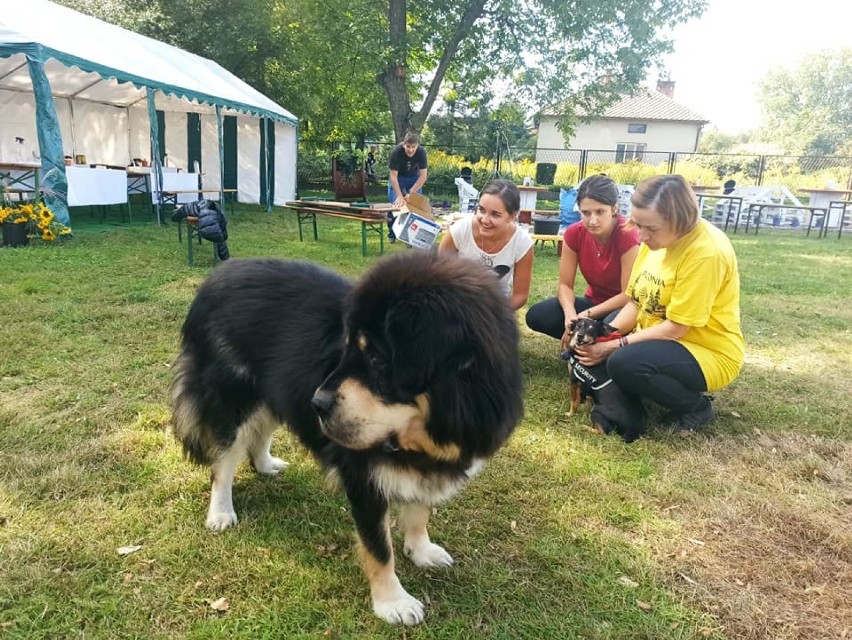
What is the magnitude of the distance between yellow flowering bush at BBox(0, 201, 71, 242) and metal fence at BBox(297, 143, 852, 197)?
16.1 meters

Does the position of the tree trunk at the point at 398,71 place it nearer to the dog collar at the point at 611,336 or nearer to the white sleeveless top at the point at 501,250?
the white sleeveless top at the point at 501,250

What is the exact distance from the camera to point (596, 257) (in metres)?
4.16

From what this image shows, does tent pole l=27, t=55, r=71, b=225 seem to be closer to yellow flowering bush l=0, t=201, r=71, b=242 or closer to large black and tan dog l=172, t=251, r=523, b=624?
yellow flowering bush l=0, t=201, r=71, b=242

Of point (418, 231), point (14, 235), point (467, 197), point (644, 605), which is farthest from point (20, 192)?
point (644, 605)

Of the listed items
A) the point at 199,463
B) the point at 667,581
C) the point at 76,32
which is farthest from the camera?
the point at 76,32

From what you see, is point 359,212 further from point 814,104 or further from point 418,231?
point 814,104

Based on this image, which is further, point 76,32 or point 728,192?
point 728,192

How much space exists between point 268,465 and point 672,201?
106 inches

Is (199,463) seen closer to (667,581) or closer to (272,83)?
(667,581)

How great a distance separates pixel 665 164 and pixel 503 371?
24790mm

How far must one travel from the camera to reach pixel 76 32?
972 centimetres

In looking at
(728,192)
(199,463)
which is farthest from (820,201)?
(199,463)

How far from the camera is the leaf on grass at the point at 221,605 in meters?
2.08

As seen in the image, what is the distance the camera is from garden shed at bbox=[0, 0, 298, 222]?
8.45 m
